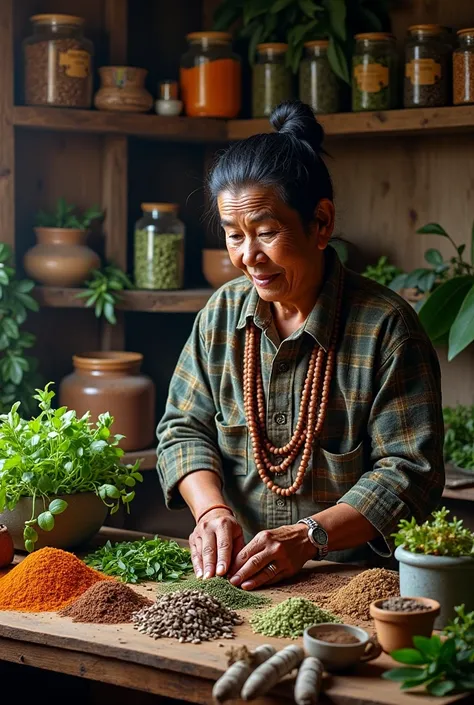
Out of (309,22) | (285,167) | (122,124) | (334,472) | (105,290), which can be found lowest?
(334,472)

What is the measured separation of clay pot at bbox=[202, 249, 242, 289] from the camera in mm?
3490

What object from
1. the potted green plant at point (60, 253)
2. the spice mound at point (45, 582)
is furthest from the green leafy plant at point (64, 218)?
the spice mound at point (45, 582)

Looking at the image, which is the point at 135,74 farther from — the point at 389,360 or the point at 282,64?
the point at 389,360

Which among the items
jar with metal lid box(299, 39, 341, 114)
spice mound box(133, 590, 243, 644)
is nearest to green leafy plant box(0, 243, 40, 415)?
jar with metal lid box(299, 39, 341, 114)

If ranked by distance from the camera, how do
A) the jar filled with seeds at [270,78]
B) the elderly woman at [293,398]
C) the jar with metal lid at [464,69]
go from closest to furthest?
the elderly woman at [293,398]
the jar with metal lid at [464,69]
the jar filled with seeds at [270,78]

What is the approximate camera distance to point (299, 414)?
2133 mm

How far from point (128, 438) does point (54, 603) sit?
4.99 feet

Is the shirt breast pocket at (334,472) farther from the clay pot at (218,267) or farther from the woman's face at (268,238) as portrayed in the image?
the clay pot at (218,267)

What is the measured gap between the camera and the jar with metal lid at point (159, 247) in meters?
3.41

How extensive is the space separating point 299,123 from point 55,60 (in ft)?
4.40

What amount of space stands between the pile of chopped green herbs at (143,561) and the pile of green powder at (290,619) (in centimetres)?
30

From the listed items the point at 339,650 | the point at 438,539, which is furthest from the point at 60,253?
the point at 339,650

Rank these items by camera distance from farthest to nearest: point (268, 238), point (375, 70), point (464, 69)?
point (375, 70), point (464, 69), point (268, 238)

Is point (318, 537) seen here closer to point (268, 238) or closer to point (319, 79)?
point (268, 238)
